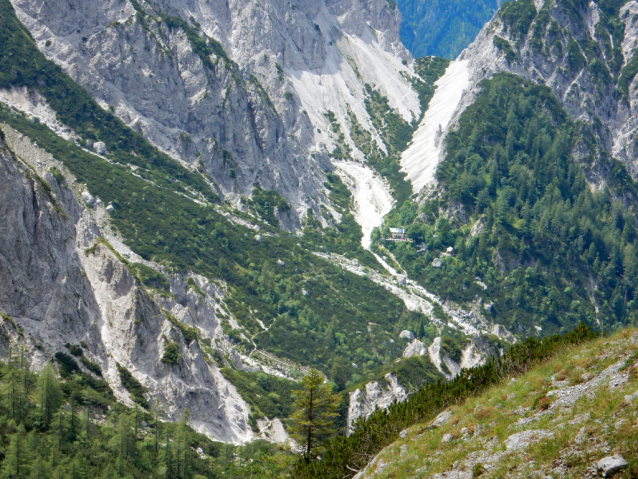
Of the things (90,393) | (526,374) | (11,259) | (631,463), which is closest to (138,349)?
(90,393)

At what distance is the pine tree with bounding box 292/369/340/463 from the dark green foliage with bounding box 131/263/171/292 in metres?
116

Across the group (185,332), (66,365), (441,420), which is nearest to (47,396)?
(66,365)

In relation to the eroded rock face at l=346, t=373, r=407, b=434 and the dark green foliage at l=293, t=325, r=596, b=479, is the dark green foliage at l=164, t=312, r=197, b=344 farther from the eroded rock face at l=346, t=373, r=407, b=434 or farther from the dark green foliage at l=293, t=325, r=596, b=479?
the dark green foliage at l=293, t=325, r=596, b=479

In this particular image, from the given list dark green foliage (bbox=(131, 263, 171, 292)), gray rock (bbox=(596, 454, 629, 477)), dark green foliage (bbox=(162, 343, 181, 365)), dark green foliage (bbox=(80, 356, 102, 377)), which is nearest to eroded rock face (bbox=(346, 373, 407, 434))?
dark green foliage (bbox=(162, 343, 181, 365))

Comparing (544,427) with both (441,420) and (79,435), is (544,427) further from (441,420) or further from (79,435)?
(79,435)

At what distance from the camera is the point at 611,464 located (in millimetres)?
23047

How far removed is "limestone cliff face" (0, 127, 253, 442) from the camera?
105 m

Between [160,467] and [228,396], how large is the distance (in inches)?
1783

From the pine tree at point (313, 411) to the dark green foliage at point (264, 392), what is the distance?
8008cm

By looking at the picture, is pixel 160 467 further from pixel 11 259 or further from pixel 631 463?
pixel 631 463

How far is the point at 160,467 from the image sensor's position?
92875mm

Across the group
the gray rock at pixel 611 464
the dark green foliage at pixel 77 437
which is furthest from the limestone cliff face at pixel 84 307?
the gray rock at pixel 611 464

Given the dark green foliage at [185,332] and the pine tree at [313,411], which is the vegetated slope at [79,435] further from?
the dark green foliage at [185,332]

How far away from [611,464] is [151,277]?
16055 centimetres
